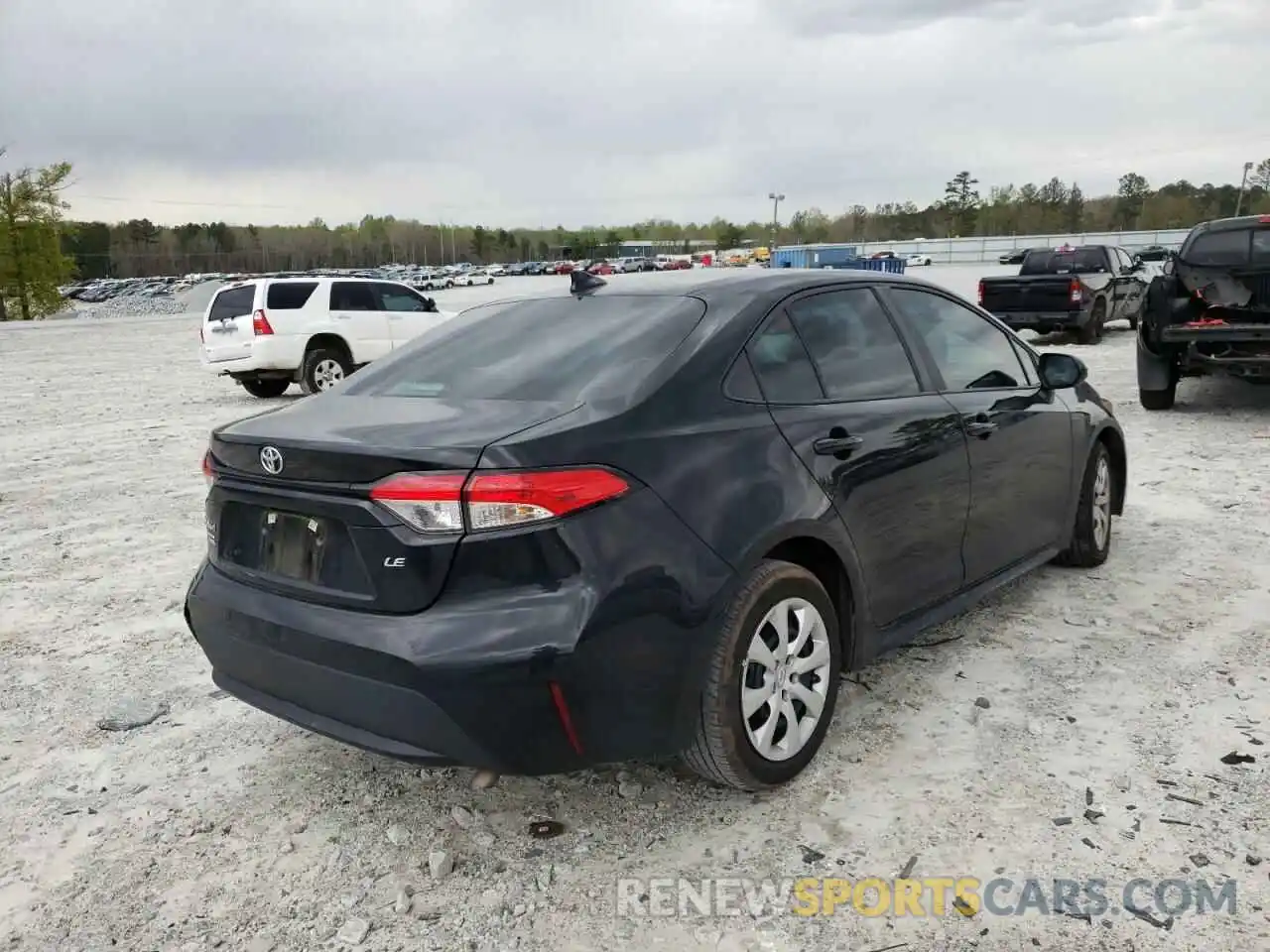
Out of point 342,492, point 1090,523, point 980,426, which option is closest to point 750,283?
point 980,426

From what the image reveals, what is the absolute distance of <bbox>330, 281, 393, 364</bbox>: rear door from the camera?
14.2m

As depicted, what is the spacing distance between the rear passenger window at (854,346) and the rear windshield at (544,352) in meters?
0.48

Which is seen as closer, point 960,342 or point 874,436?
point 874,436

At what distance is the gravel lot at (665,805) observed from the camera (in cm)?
259

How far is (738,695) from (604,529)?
70 cm

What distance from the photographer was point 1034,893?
2.63 meters

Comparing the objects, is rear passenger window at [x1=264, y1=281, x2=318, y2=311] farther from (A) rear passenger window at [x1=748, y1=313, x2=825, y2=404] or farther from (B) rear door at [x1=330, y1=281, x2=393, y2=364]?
(A) rear passenger window at [x1=748, y1=313, x2=825, y2=404]

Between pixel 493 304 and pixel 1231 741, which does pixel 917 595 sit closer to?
pixel 1231 741

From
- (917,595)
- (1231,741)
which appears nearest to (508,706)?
(917,595)

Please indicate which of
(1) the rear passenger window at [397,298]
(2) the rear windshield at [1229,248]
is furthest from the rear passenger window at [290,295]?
(2) the rear windshield at [1229,248]

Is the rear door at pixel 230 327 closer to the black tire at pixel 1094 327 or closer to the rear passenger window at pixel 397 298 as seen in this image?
the rear passenger window at pixel 397 298

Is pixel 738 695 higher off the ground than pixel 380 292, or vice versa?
pixel 380 292

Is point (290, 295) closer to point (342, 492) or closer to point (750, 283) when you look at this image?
point (750, 283)

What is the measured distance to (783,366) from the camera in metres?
3.34
